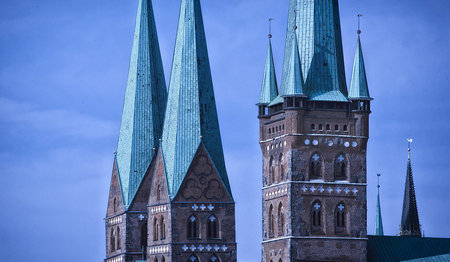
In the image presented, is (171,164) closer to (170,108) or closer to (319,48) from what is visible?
(170,108)

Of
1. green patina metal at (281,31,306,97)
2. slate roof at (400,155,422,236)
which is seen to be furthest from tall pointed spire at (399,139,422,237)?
green patina metal at (281,31,306,97)

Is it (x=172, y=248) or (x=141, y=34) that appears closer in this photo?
(x=172, y=248)

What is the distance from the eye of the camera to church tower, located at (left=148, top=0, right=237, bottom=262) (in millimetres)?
108812

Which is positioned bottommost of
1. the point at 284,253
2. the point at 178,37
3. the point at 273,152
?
the point at 284,253

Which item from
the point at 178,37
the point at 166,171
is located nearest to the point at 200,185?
the point at 166,171

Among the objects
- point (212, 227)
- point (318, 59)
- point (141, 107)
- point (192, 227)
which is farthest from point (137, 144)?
point (318, 59)

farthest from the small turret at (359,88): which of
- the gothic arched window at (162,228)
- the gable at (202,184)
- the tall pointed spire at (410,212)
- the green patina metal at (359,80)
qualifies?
the tall pointed spire at (410,212)

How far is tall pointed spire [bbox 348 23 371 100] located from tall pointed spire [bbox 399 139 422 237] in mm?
36428

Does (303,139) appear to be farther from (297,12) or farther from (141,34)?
(141,34)

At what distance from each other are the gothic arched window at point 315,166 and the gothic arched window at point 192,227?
27.9 feet

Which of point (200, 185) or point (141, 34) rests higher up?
point (141, 34)

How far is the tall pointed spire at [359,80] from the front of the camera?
356 feet

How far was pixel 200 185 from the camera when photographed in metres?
109

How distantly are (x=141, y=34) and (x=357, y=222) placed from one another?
21.9m
